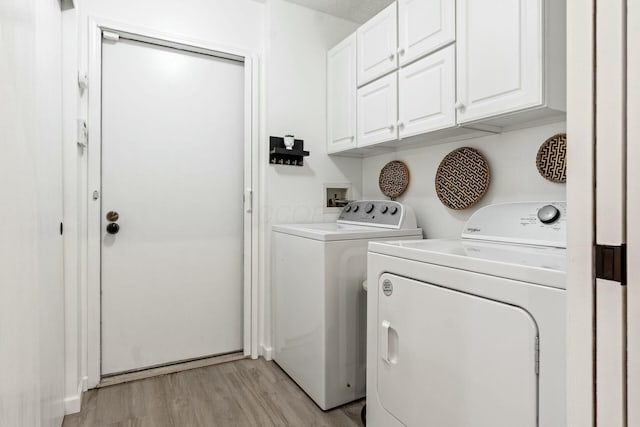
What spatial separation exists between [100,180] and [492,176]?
2.16m

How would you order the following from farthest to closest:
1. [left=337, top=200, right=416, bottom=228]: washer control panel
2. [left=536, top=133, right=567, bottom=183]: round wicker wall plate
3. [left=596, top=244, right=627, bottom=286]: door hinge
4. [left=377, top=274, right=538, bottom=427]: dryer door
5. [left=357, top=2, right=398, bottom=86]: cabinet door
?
1. [left=337, top=200, right=416, bottom=228]: washer control panel
2. [left=357, top=2, right=398, bottom=86]: cabinet door
3. [left=536, top=133, right=567, bottom=183]: round wicker wall plate
4. [left=377, top=274, right=538, bottom=427]: dryer door
5. [left=596, top=244, right=627, bottom=286]: door hinge

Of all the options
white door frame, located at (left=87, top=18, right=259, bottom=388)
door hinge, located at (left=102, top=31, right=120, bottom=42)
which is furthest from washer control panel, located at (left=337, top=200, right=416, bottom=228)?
door hinge, located at (left=102, top=31, right=120, bottom=42)

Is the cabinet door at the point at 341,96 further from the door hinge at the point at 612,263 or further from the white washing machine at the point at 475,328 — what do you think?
the door hinge at the point at 612,263

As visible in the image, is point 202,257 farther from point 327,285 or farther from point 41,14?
point 41,14

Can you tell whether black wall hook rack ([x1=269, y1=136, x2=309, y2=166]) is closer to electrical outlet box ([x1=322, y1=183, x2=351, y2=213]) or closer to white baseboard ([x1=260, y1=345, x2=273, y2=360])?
electrical outlet box ([x1=322, y1=183, x2=351, y2=213])

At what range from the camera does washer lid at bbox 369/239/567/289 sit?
92 centimetres

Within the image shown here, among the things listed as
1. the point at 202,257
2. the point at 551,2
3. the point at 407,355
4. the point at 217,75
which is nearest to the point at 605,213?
the point at 407,355

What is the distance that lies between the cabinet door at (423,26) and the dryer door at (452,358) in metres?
1.16

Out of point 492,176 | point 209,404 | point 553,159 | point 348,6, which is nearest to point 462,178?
point 492,176

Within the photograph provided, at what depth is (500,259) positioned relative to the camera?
1079mm

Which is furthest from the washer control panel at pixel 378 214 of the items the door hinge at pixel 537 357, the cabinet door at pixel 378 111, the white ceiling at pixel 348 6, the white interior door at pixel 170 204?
the white ceiling at pixel 348 6

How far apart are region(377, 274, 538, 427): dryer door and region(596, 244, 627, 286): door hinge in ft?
1.24

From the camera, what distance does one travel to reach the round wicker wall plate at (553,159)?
148cm

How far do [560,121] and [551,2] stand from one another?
1.55 feet
